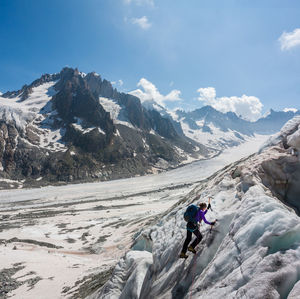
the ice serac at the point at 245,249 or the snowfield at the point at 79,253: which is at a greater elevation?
the ice serac at the point at 245,249

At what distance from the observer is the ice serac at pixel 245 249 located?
6415mm

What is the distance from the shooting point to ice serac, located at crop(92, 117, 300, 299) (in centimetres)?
642

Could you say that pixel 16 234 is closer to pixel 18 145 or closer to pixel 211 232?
pixel 211 232

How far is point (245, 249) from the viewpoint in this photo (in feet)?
25.5

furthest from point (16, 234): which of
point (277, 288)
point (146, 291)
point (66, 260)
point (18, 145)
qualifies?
point (18, 145)

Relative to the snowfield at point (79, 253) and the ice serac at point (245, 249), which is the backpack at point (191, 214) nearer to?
the ice serac at point (245, 249)

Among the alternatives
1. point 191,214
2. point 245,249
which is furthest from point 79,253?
point 245,249

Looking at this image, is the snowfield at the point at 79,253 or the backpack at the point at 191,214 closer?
the backpack at the point at 191,214

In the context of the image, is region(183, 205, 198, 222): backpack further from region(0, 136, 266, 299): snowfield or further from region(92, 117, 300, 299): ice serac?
region(0, 136, 266, 299): snowfield

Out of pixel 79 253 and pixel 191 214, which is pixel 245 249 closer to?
pixel 191 214

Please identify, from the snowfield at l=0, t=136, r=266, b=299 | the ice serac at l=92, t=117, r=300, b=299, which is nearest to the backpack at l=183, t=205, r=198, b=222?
the ice serac at l=92, t=117, r=300, b=299

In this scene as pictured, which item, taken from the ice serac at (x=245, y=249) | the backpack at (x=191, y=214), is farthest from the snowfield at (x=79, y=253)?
the backpack at (x=191, y=214)

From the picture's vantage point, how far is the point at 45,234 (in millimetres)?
51156

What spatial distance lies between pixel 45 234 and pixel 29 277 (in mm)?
26279
